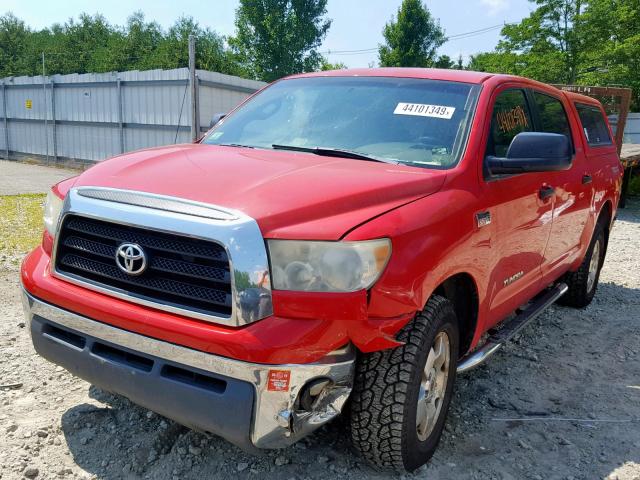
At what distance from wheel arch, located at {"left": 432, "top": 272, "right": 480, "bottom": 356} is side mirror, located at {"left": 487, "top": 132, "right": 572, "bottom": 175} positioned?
0.61 meters

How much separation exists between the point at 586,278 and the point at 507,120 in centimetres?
254

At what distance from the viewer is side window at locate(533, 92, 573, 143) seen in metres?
4.12

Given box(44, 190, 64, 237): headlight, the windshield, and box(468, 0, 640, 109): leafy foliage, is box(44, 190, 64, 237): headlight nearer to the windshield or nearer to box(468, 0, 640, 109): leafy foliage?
the windshield

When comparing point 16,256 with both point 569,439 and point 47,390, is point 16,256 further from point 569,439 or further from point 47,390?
point 569,439

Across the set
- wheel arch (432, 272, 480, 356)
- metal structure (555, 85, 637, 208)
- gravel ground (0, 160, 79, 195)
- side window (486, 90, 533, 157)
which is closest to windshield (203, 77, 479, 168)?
side window (486, 90, 533, 157)

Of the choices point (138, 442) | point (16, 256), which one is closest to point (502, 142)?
point (138, 442)

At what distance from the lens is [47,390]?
3324 millimetres

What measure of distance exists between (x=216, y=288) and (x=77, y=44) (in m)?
53.2

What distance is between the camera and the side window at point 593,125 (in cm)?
506

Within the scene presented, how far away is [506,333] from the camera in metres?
3.48

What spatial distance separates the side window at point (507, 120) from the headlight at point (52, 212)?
7.18 ft

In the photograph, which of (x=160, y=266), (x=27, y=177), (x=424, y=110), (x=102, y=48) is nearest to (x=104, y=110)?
(x=27, y=177)

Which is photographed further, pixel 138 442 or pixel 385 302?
pixel 138 442

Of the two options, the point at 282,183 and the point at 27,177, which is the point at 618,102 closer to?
the point at 282,183
